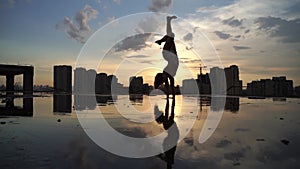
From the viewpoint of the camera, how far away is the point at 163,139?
295 inches

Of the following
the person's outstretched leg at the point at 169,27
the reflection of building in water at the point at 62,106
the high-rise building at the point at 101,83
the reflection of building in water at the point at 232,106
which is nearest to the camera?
the person's outstretched leg at the point at 169,27

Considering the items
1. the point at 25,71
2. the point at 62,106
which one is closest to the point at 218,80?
the point at 25,71

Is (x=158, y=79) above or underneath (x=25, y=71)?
underneath

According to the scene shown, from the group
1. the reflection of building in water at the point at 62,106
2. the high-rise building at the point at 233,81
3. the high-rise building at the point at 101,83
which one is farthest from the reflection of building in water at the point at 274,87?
the reflection of building in water at the point at 62,106

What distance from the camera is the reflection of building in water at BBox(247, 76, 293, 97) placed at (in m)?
63.9

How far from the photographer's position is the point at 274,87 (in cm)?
6481

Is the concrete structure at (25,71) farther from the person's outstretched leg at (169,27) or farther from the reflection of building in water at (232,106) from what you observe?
the person's outstretched leg at (169,27)

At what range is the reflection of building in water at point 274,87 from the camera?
63906 millimetres

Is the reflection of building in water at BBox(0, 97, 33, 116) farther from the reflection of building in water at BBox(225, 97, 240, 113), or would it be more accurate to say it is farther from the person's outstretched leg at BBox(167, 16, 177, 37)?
the reflection of building in water at BBox(225, 97, 240, 113)

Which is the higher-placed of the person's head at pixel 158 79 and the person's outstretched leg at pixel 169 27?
the person's outstretched leg at pixel 169 27

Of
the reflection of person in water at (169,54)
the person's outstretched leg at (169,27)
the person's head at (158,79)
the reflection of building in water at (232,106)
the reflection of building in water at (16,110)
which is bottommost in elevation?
the reflection of building in water at (232,106)

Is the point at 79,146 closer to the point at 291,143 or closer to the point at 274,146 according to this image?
the point at 274,146

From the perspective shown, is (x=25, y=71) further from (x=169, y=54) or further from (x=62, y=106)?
(x=169, y=54)

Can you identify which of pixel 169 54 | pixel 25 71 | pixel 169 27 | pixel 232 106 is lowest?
pixel 232 106
